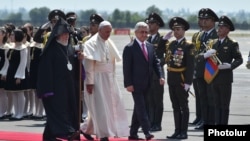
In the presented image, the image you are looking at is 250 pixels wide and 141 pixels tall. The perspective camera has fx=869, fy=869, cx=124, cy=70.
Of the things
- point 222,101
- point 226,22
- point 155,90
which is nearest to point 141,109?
point 222,101

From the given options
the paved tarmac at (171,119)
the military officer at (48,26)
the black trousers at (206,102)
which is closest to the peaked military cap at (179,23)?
the black trousers at (206,102)

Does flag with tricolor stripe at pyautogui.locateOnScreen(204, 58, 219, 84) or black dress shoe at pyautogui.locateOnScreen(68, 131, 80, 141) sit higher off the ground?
flag with tricolor stripe at pyautogui.locateOnScreen(204, 58, 219, 84)

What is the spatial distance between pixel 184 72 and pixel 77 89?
2.00 m

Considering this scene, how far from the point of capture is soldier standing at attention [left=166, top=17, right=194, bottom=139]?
1488cm

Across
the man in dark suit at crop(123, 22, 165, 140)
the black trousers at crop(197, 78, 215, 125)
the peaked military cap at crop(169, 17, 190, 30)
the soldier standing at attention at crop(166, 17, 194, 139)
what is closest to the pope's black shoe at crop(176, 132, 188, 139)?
the soldier standing at attention at crop(166, 17, 194, 139)

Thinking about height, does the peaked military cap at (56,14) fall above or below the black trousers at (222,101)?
above

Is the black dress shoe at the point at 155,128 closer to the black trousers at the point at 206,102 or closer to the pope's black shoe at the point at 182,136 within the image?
the black trousers at the point at 206,102

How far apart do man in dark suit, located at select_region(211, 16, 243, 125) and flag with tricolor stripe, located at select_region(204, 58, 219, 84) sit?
0.12 metres

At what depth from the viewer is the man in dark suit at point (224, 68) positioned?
14.9m

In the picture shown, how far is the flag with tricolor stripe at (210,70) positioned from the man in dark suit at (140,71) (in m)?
1.13

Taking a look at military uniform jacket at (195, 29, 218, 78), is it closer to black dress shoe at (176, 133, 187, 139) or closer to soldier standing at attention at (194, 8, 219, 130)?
soldier standing at attention at (194, 8, 219, 130)

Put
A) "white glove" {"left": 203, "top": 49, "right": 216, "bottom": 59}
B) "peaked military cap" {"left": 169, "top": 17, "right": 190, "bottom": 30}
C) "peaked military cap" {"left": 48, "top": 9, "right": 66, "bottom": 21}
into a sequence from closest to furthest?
"peaked military cap" {"left": 169, "top": 17, "right": 190, "bottom": 30}, "white glove" {"left": 203, "top": 49, "right": 216, "bottom": 59}, "peaked military cap" {"left": 48, "top": 9, "right": 66, "bottom": 21}

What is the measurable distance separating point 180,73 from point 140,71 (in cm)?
94

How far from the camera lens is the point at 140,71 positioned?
47.1 feet
